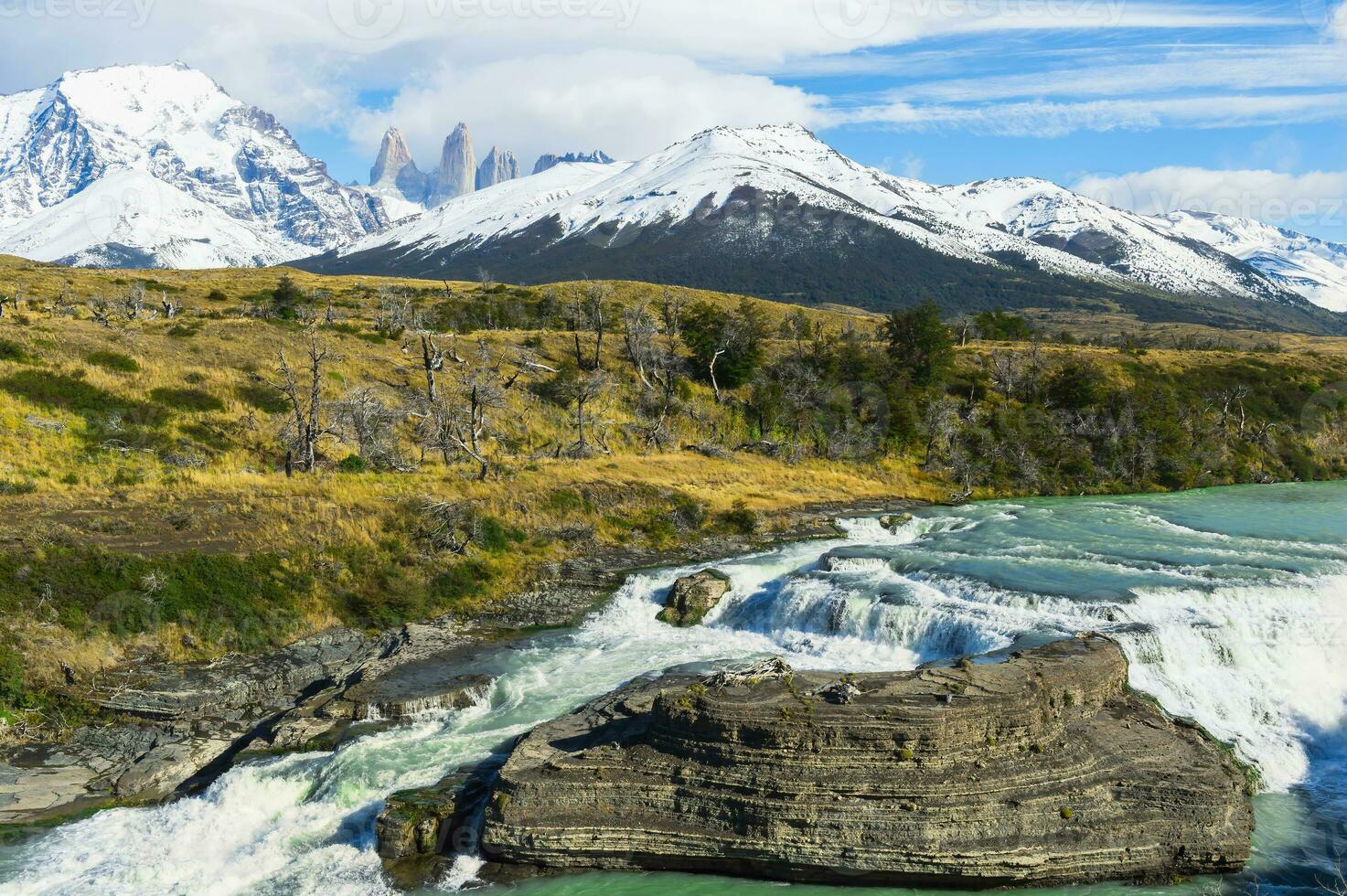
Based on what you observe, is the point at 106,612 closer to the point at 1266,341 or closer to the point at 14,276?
the point at 14,276

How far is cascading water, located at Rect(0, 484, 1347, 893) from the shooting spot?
1780 cm

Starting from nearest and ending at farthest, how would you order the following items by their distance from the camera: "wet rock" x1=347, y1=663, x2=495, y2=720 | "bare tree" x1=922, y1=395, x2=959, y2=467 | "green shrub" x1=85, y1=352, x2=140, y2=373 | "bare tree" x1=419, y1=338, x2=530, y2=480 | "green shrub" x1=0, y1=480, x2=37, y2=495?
"wet rock" x1=347, y1=663, x2=495, y2=720 → "green shrub" x1=0, y1=480, x2=37, y2=495 → "bare tree" x1=419, y1=338, x2=530, y2=480 → "green shrub" x1=85, y1=352, x2=140, y2=373 → "bare tree" x1=922, y1=395, x2=959, y2=467

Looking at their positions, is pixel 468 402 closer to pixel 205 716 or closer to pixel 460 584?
pixel 460 584

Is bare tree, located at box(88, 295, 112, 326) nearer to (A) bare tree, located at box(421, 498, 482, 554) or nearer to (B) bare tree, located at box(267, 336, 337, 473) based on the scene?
(B) bare tree, located at box(267, 336, 337, 473)

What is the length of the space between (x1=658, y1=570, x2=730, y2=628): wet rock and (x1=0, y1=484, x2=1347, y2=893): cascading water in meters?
0.53

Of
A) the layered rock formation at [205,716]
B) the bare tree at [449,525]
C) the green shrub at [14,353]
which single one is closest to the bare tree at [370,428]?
the bare tree at [449,525]

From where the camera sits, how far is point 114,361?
47.6m

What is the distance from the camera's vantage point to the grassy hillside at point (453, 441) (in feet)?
96.7

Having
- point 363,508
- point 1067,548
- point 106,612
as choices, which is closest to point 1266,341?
point 1067,548

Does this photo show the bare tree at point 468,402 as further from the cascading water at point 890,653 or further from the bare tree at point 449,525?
the cascading water at point 890,653

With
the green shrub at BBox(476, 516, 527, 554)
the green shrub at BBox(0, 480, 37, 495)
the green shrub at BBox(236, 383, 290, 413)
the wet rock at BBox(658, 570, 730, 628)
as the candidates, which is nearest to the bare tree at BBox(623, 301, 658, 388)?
the green shrub at BBox(236, 383, 290, 413)

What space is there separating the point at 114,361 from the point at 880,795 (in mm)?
A: 49661

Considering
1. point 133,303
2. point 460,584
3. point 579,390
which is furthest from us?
point 133,303

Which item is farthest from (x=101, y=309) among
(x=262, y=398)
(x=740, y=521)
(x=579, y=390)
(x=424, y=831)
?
(x=424, y=831)
